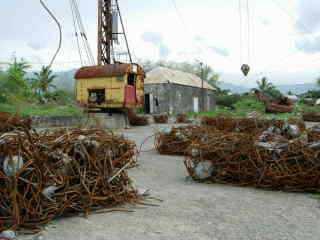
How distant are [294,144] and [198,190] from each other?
117 centimetres

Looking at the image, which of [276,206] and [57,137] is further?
[276,206]

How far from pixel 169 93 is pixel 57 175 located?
27229 mm

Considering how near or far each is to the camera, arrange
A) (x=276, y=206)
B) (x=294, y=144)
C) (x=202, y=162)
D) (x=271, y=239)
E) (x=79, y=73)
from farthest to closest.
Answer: (x=79, y=73), (x=202, y=162), (x=294, y=144), (x=276, y=206), (x=271, y=239)

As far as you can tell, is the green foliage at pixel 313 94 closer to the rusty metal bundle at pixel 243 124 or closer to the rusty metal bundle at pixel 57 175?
the rusty metal bundle at pixel 243 124

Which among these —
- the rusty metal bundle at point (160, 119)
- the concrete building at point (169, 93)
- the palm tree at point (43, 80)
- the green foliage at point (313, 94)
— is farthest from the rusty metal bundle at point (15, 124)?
the green foliage at point (313, 94)

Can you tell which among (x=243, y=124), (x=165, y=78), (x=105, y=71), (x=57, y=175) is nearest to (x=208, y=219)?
(x=57, y=175)

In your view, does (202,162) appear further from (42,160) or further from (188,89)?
(188,89)

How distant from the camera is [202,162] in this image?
4.21m

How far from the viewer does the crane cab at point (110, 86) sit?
50.7 feet

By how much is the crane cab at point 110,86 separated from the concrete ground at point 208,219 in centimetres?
1195

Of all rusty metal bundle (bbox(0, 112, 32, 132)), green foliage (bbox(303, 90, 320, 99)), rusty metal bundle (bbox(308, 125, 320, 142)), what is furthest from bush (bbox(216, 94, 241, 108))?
rusty metal bundle (bbox(0, 112, 32, 132))

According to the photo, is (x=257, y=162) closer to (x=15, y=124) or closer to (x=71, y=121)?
(x=15, y=124)

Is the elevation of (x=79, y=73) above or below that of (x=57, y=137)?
above

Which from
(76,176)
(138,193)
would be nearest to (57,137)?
(76,176)
